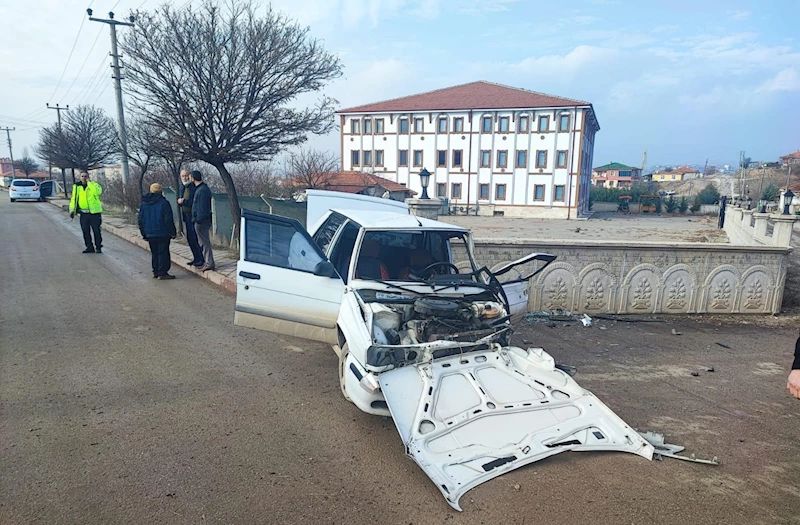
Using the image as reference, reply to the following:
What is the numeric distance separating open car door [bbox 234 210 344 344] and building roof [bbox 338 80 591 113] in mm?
49601

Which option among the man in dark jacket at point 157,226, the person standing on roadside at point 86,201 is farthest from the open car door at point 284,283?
the person standing on roadside at point 86,201

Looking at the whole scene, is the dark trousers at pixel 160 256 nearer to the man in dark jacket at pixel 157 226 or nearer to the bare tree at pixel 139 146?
the man in dark jacket at pixel 157 226

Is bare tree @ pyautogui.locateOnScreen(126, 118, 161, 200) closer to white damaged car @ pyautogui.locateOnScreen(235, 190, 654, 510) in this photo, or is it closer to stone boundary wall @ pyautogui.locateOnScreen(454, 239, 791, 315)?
white damaged car @ pyautogui.locateOnScreen(235, 190, 654, 510)

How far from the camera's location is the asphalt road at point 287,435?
119 inches

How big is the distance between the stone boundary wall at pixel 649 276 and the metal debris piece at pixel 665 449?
4.25 m

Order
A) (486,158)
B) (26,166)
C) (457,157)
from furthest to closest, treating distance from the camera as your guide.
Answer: (26,166) < (457,157) < (486,158)

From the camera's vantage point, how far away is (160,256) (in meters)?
9.43

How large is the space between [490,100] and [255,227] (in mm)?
51586

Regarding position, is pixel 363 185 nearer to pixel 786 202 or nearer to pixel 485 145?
pixel 485 145

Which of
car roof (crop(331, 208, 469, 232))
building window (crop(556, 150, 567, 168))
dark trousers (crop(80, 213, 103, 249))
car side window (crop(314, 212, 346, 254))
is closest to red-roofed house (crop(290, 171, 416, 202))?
building window (crop(556, 150, 567, 168))

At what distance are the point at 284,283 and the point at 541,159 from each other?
5049 centimetres

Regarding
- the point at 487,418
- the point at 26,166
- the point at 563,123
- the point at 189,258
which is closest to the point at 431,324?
the point at 487,418

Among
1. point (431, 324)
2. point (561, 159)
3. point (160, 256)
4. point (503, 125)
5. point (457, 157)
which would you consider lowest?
point (160, 256)

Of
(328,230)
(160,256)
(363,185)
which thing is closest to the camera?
(328,230)
